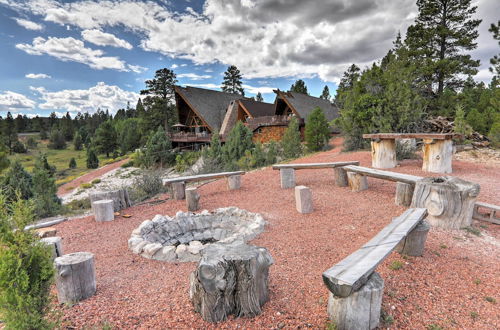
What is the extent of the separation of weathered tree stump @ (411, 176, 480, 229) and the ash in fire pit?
2832mm

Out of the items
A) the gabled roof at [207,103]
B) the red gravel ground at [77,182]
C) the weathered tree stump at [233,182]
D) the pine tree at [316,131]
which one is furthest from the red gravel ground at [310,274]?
the gabled roof at [207,103]

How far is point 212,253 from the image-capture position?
253cm

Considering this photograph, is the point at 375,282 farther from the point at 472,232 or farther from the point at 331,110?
the point at 331,110

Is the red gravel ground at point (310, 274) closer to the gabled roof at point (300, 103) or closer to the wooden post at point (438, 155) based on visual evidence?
the wooden post at point (438, 155)

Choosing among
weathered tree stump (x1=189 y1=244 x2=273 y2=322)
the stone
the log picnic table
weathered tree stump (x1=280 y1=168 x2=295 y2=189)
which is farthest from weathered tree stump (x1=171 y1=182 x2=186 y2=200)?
the log picnic table

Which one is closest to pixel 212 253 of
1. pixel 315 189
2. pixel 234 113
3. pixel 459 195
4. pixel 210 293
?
pixel 210 293

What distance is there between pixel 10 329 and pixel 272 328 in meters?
1.99

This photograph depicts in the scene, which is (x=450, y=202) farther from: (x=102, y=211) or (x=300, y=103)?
(x=300, y=103)

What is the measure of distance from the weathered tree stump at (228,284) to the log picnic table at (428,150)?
7.04 meters

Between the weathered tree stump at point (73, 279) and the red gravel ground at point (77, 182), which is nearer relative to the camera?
the weathered tree stump at point (73, 279)

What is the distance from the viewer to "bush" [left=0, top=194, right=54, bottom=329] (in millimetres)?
1878

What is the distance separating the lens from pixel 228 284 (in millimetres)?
2342

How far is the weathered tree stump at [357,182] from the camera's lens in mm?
6289

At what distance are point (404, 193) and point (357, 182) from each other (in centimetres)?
130
